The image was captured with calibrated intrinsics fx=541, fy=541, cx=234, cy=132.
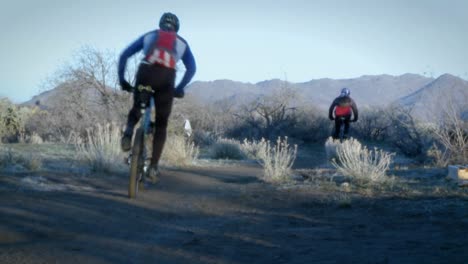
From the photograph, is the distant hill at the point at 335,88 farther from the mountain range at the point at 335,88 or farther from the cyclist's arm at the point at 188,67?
the cyclist's arm at the point at 188,67

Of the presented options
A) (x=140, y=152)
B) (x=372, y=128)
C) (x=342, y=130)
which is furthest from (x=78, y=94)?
(x=372, y=128)

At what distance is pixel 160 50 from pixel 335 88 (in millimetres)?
107387

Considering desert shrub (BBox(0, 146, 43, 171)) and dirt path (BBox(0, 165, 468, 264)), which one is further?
desert shrub (BBox(0, 146, 43, 171))

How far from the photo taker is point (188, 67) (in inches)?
289

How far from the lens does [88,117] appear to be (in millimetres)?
20203

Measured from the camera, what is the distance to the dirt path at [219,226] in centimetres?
407

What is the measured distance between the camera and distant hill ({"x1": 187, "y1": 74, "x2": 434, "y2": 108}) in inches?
3723

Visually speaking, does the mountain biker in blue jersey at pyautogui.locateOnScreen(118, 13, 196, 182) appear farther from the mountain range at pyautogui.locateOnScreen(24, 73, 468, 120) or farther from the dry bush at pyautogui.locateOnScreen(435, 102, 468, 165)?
the mountain range at pyautogui.locateOnScreen(24, 73, 468, 120)

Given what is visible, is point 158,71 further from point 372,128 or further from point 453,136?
point 372,128

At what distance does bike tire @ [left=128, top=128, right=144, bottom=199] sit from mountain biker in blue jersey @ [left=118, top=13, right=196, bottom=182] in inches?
5.0

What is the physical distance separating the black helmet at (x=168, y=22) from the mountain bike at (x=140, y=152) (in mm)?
936

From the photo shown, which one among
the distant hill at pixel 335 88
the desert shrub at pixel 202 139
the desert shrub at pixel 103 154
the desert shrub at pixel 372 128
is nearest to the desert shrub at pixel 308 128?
the desert shrub at pixel 372 128

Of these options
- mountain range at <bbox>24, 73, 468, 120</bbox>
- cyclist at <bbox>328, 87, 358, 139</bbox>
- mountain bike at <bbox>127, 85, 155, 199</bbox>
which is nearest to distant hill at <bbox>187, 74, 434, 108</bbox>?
mountain range at <bbox>24, 73, 468, 120</bbox>

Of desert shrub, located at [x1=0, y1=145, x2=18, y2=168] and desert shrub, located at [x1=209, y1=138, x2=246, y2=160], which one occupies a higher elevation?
desert shrub, located at [x1=209, y1=138, x2=246, y2=160]
